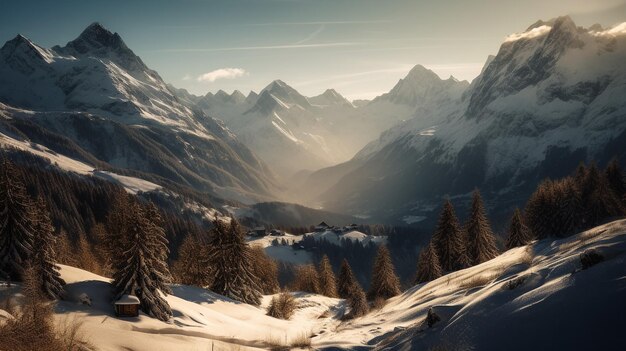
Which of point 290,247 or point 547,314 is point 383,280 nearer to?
point 547,314

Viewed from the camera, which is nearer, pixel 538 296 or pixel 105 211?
pixel 538 296

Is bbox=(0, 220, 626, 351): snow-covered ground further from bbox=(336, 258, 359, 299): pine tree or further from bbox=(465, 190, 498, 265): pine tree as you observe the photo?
bbox=(336, 258, 359, 299): pine tree

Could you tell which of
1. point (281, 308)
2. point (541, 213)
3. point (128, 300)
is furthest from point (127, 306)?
point (541, 213)

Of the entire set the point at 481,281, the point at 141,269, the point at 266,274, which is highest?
the point at 141,269

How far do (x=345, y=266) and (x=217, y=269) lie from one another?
3695cm

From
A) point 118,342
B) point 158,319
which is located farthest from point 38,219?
point 118,342

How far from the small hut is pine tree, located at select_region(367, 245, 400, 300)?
45.8 metres

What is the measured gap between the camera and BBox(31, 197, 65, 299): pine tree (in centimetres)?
2584

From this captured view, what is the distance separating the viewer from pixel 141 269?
30875 millimetres

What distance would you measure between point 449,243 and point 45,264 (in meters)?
56.4

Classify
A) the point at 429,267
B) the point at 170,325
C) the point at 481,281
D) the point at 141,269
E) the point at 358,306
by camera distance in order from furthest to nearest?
the point at 429,267
the point at 358,306
the point at 141,269
the point at 170,325
the point at 481,281

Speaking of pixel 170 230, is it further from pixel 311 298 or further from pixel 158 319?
pixel 158 319

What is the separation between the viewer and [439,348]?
1331 cm

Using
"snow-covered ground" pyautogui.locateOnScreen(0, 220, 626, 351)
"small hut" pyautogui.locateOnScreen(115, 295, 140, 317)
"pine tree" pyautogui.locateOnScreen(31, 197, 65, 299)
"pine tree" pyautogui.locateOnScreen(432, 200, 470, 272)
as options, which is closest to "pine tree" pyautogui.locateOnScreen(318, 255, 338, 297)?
"pine tree" pyautogui.locateOnScreen(432, 200, 470, 272)
